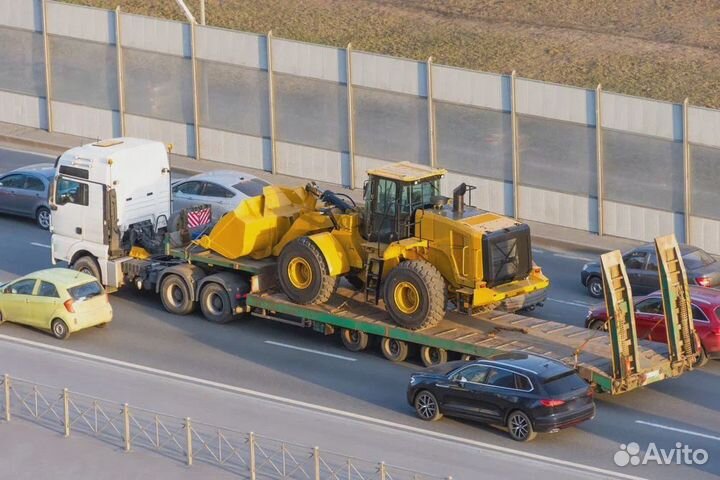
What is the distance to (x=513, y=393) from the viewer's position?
24.4 metres

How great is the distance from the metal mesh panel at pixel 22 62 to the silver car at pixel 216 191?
36.3 ft

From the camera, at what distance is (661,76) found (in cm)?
4703

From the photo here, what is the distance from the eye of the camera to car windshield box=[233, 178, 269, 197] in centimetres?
3744

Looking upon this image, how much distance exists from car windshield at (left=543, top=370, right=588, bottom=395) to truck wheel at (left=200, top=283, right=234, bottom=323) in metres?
8.49

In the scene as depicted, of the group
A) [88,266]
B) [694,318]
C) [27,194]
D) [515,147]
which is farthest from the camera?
[515,147]

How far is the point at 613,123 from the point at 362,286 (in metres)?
10.6

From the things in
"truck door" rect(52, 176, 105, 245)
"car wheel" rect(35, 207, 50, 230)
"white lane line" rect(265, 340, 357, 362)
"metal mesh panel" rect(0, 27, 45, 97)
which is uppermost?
"metal mesh panel" rect(0, 27, 45, 97)

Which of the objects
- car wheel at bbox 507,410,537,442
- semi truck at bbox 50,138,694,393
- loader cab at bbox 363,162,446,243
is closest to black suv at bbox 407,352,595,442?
car wheel at bbox 507,410,537,442

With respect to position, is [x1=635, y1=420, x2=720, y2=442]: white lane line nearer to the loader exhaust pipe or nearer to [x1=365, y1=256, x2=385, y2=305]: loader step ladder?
the loader exhaust pipe

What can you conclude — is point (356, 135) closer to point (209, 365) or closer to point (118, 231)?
point (118, 231)

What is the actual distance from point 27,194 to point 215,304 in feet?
29.9

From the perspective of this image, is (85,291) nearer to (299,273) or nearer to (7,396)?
(299,273)

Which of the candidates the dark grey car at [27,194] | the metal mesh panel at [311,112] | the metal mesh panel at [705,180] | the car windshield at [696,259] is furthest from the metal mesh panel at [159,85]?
the car windshield at [696,259]

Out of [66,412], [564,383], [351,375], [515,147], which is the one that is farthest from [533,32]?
[66,412]
